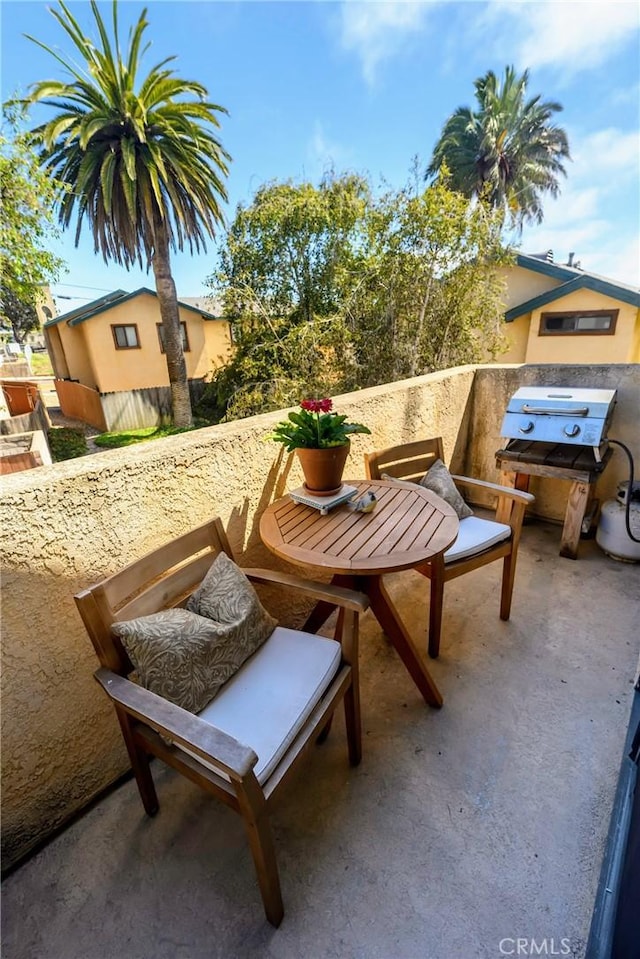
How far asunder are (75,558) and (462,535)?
160 centimetres

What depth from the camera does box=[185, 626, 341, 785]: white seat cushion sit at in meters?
1.03

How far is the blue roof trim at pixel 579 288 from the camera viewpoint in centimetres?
692

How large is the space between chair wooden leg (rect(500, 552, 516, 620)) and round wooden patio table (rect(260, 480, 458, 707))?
0.58 meters

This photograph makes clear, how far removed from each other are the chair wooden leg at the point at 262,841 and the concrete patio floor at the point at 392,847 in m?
0.08

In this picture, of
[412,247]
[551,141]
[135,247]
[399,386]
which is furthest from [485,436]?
[551,141]

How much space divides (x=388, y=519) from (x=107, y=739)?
49.7 inches

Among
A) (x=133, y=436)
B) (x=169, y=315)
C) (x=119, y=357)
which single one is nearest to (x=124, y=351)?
(x=119, y=357)

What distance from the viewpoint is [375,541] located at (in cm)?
144

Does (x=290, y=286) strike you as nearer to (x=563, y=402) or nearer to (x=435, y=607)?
(x=563, y=402)

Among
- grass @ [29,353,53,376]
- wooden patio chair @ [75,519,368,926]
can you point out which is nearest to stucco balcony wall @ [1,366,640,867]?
wooden patio chair @ [75,519,368,926]

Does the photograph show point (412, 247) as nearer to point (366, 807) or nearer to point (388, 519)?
point (388, 519)

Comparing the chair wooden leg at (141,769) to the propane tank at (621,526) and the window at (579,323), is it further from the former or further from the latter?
the window at (579,323)

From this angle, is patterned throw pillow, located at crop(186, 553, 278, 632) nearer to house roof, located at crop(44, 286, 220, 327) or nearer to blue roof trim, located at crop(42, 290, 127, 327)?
house roof, located at crop(44, 286, 220, 327)

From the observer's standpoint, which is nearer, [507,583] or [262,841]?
[262,841]
